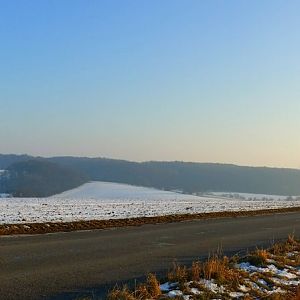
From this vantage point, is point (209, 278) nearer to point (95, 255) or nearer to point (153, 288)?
point (153, 288)

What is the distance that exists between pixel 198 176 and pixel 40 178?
152ft

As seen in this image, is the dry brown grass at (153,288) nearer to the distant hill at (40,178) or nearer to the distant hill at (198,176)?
the distant hill at (40,178)

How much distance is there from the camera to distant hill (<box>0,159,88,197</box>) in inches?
4961

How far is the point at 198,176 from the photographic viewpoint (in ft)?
498

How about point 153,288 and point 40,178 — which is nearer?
point 153,288


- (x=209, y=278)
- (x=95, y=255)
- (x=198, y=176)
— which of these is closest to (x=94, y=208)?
(x=95, y=255)

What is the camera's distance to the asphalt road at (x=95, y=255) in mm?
9109

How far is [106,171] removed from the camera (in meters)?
165

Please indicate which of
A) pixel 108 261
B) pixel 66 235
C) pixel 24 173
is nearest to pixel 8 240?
pixel 66 235

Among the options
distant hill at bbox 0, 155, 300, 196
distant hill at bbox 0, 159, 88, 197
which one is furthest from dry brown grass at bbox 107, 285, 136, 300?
distant hill at bbox 0, 155, 300, 196

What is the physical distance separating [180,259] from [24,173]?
133 m

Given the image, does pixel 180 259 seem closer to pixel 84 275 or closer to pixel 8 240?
pixel 84 275

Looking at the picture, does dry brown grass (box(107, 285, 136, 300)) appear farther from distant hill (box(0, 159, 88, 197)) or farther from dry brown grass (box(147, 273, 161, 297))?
distant hill (box(0, 159, 88, 197))

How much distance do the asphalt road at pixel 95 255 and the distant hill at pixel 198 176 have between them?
377 feet
